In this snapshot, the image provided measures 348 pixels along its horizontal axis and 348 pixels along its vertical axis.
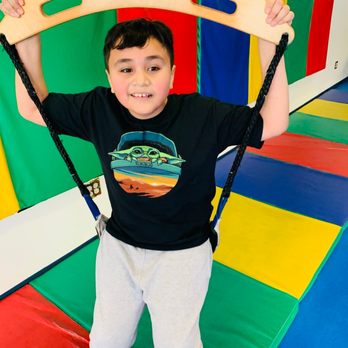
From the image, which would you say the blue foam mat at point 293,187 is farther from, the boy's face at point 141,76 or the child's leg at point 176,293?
the boy's face at point 141,76

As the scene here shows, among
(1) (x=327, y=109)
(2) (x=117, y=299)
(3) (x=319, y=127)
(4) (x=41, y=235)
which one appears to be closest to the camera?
(2) (x=117, y=299)

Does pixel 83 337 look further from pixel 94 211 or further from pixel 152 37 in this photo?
pixel 152 37

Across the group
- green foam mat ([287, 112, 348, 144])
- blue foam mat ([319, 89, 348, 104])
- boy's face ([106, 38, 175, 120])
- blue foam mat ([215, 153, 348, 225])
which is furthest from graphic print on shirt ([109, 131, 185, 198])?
blue foam mat ([319, 89, 348, 104])

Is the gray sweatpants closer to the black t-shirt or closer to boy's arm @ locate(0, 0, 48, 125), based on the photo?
the black t-shirt

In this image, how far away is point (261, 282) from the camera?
2.03 metres

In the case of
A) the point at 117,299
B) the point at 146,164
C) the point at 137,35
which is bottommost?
the point at 117,299

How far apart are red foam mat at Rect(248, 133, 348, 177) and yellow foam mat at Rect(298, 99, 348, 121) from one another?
2.92 ft

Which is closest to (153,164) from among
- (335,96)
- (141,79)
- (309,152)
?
(141,79)

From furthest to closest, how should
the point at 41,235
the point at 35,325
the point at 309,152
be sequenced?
the point at 309,152 → the point at 41,235 → the point at 35,325

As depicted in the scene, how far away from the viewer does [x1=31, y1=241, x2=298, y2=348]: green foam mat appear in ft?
5.62

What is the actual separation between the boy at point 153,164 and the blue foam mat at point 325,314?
2.16ft

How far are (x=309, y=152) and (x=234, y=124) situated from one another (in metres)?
2.50

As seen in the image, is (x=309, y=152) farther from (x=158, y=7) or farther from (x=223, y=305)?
(x=158, y=7)

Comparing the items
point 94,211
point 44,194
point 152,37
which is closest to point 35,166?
point 44,194
